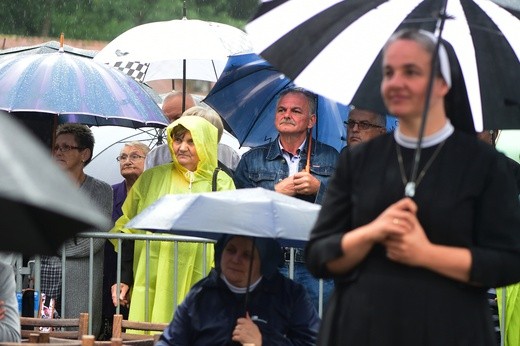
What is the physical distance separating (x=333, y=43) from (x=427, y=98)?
1.34 meters

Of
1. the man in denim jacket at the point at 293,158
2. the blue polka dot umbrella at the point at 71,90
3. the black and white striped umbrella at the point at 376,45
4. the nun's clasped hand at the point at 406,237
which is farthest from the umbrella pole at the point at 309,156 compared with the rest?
the nun's clasped hand at the point at 406,237

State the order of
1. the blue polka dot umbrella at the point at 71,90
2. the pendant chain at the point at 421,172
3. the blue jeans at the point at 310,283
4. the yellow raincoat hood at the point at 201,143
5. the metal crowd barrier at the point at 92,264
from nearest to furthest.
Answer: the pendant chain at the point at 421,172, the blue jeans at the point at 310,283, the metal crowd barrier at the point at 92,264, the yellow raincoat hood at the point at 201,143, the blue polka dot umbrella at the point at 71,90

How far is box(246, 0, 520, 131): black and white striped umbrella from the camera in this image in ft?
18.4

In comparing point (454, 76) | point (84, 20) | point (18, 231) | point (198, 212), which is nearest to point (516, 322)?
point (198, 212)

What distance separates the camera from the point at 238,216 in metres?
6.31

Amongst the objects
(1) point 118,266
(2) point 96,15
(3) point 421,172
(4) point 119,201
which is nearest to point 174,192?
(1) point 118,266

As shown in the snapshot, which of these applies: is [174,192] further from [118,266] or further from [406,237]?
[406,237]

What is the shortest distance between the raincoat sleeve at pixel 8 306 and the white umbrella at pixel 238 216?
0.66 m

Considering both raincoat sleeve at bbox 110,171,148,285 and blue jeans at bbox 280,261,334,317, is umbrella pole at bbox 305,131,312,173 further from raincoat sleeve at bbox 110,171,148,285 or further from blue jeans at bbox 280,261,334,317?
raincoat sleeve at bbox 110,171,148,285

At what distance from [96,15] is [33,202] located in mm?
24938

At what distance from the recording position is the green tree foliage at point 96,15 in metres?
27.0

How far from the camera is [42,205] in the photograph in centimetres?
280

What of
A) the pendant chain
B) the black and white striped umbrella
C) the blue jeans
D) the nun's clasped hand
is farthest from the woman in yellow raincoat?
the nun's clasped hand

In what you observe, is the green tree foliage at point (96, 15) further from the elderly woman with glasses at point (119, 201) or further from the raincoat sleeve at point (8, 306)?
the raincoat sleeve at point (8, 306)
